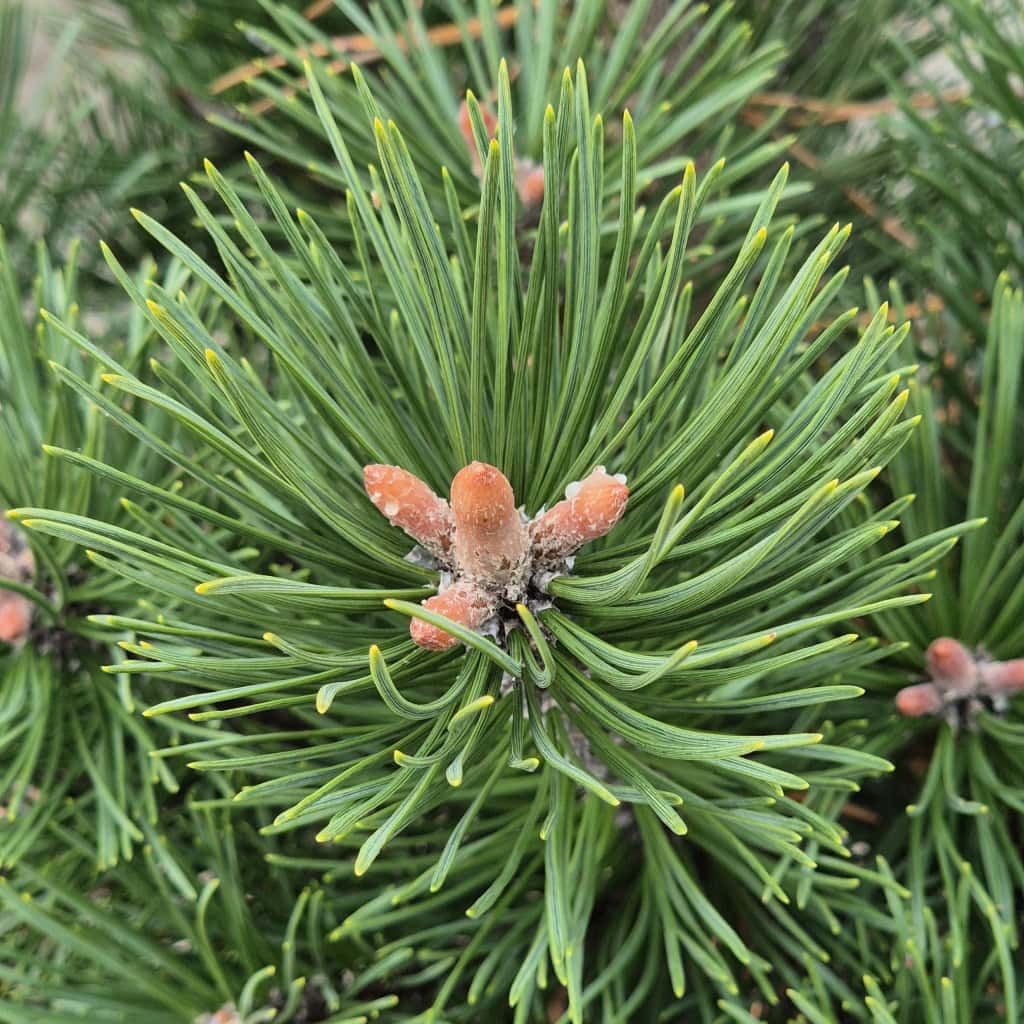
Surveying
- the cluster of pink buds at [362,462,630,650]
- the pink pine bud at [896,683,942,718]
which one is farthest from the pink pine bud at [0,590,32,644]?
the pink pine bud at [896,683,942,718]

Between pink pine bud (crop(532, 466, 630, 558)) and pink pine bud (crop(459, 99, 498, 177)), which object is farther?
pink pine bud (crop(459, 99, 498, 177))

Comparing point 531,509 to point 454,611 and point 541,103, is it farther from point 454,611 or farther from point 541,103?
point 541,103

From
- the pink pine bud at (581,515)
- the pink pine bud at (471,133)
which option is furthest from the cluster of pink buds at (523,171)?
the pink pine bud at (581,515)

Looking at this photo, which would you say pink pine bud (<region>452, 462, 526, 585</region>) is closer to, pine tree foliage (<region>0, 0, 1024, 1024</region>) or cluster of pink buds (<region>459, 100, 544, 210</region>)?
pine tree foliage (<region>0, 0, 1024, 1024</region>)

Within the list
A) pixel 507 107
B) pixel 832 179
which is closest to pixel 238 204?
pixel 507 107

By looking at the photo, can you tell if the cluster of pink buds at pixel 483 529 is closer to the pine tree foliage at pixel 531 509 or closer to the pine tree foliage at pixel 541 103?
the pine tree foliage at pixel 531 509

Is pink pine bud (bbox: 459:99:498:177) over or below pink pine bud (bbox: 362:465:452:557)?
over

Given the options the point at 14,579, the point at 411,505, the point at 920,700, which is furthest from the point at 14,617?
the point at 920,700
